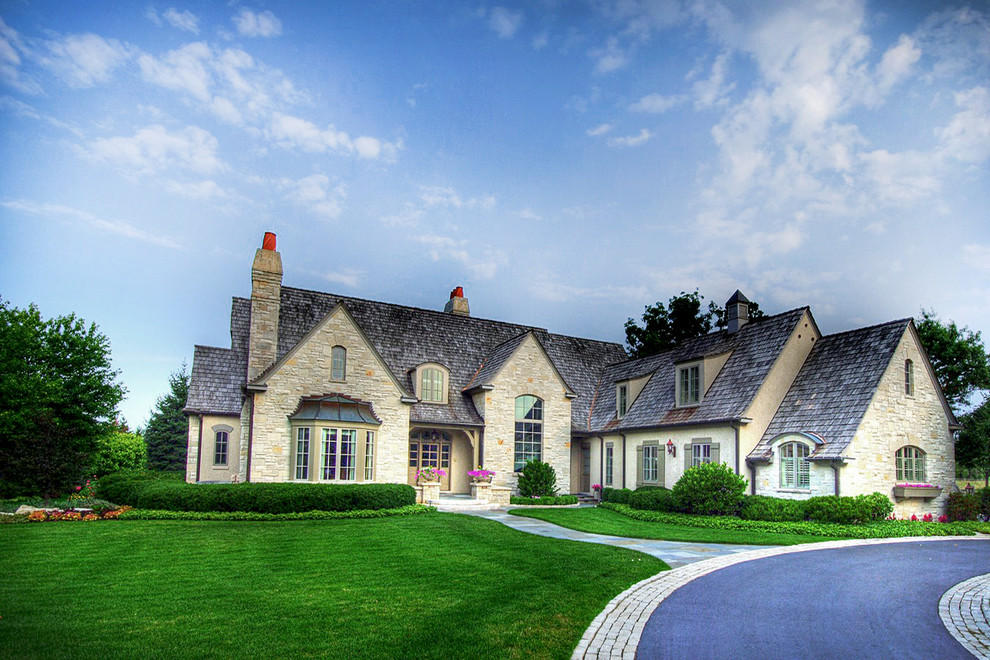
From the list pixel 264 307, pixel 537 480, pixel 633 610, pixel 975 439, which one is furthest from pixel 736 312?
pixel 633 610

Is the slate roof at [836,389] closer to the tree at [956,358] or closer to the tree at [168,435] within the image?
the tree at [956,358]

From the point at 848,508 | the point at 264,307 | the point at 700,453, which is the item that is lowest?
the point at 848,508

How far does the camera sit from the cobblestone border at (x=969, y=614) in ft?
24.8

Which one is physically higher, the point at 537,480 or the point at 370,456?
the point at 370,456

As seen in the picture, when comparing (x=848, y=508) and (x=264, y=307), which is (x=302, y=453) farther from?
(x=848, y=508)

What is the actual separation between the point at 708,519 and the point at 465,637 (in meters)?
15.0

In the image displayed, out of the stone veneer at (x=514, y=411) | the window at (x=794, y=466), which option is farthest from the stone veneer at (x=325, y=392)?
the window at (x=794, y=466)

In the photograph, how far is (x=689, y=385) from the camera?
26422 millimetres

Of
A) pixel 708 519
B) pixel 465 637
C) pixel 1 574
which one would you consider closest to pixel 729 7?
pixel 708 519

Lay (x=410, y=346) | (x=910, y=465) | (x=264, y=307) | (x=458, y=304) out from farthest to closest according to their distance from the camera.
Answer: (x=458, y=304)
(x=410, y=346)
(x=264, y=307)
(x=910, y=465)

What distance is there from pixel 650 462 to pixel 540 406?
5.31 metres

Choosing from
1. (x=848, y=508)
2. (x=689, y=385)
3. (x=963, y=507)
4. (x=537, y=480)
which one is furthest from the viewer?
(x=537, y=480)

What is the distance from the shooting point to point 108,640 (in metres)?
7.07

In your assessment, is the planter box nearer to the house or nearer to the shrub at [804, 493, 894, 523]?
the house
